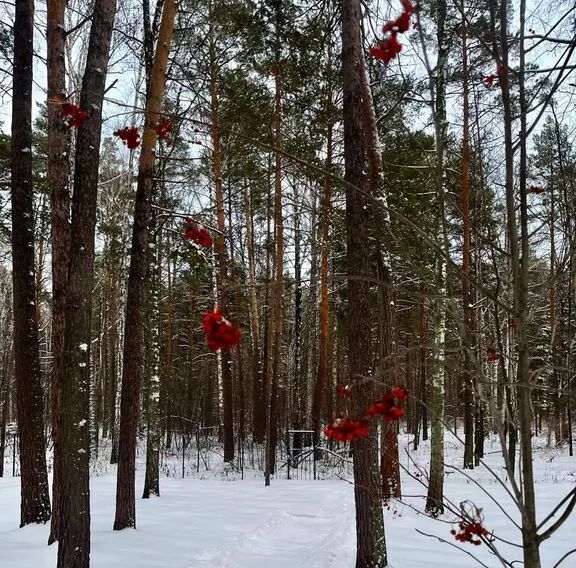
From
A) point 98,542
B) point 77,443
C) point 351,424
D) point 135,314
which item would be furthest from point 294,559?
point 351,424

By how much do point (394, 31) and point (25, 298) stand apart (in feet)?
20.6

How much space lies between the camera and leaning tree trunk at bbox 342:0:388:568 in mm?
4598

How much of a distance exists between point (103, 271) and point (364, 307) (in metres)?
11.8

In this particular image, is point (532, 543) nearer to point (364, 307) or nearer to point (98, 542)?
point (364, 307)

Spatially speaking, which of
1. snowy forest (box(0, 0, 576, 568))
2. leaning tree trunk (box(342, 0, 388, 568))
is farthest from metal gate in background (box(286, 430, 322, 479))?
leaning tree trunk (box(342, 0, 388, 568))

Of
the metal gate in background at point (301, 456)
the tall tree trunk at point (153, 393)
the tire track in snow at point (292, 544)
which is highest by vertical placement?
the tall tree trunk at point (153, 393)

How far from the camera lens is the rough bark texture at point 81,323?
3969 millimetres

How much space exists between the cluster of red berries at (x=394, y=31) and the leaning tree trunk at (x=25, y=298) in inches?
244

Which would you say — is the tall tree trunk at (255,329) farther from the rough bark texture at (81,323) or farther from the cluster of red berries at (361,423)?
the cluster of red berries at (361,423)

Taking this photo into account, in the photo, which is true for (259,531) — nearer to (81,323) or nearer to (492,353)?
(81,323)

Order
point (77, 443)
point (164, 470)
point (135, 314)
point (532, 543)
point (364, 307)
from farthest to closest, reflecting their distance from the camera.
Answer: point (164, 470) → point (135, 314) → point (364, 307) → point (77, 443) → point (532, 543)

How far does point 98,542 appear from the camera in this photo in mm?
5629

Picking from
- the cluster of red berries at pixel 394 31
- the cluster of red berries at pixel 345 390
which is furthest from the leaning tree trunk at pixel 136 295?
the cluster of red berries at pixel 345 390

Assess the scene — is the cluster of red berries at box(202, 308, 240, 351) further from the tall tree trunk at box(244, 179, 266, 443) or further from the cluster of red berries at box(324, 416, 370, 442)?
the tall tree trunk at box(244, 179, 266, 443)
